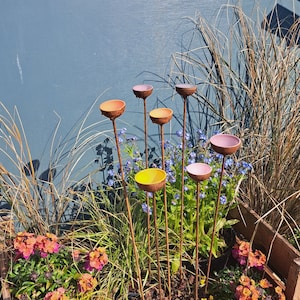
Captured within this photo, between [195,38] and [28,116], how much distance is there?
40.3 inches

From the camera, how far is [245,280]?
5.98ft

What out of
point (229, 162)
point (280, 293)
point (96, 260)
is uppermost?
point (229, 162)

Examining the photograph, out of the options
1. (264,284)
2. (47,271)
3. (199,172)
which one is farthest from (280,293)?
(47,271)

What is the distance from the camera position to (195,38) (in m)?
2.31

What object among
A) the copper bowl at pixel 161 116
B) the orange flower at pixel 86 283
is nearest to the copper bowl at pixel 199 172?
the copper bowl at pixel 161 116

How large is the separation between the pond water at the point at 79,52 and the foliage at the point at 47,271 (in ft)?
1.93

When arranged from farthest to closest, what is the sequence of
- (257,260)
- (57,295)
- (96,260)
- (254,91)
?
(254,91), (257,260), (96,260), (57,295)

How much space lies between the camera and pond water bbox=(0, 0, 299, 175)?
6.78 ft

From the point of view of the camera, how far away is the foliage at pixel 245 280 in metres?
1.81

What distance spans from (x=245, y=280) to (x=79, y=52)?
1.40 metres

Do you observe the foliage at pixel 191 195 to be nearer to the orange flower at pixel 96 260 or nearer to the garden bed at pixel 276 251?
the garden bed at pixel 276 251

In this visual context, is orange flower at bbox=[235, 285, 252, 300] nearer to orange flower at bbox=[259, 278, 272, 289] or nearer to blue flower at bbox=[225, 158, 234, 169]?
orange flower at bbox=[259, 278, 272, 289]

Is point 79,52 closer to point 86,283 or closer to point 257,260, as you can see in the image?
point 86,283

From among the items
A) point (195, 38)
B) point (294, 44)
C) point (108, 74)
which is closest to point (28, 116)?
point (108, 74)
